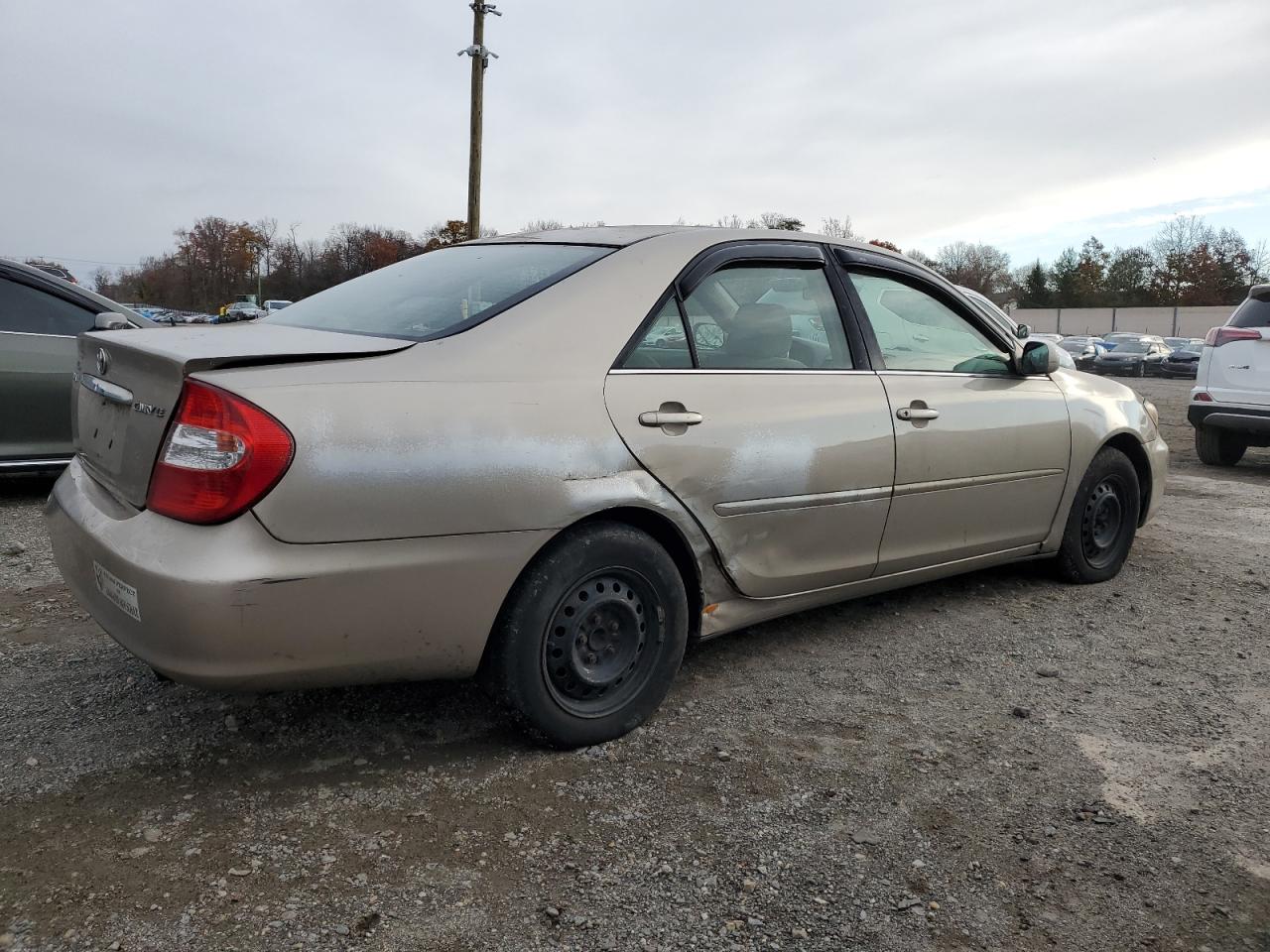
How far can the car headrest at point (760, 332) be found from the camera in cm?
322

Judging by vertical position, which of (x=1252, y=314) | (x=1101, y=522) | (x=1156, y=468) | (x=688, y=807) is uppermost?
(x=1252, y=314)

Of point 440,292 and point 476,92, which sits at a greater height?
point 476,92

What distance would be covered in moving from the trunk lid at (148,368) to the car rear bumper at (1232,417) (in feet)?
26.3

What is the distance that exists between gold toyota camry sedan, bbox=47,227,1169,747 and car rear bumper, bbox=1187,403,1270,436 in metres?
5.55

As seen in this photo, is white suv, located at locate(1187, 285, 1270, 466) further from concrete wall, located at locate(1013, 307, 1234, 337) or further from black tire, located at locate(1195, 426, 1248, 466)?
concrete wall, located at locate(1013, 307, 1234, 337)

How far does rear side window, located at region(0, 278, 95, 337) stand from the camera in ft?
19.8

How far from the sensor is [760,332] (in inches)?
130

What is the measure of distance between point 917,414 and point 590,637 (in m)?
1.55

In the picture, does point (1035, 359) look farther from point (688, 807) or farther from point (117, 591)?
point (117, 591)

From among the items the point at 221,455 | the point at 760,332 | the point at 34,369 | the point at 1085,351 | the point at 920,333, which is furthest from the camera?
the point at 1085,351

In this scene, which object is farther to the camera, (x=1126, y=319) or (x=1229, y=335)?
(x=1126, y=319)

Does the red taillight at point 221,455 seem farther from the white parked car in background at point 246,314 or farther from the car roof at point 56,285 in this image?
the car roof at point 56,285

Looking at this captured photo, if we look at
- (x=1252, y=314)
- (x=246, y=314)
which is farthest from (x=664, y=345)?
(x=1252, y=314)

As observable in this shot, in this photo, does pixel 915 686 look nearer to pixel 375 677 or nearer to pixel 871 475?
pixel 871 475
